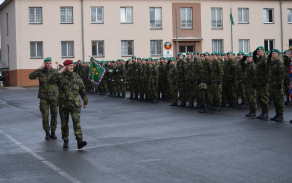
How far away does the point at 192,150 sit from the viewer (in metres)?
9.71

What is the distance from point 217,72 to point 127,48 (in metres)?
27.4

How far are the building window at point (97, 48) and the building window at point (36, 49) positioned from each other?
15.0ft

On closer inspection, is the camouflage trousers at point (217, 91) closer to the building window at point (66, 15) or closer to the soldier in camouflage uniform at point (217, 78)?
the soldier in camouflage uniform at point (217, 78)

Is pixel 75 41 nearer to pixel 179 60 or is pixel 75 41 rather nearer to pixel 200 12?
pixel 200 12

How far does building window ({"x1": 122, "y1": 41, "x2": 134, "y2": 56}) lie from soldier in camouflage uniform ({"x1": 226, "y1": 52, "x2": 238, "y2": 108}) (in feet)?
85.0

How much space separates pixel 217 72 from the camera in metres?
17.7

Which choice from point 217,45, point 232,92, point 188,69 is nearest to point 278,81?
point 232,92

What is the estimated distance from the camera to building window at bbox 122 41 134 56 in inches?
1752

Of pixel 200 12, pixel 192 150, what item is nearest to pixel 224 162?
pixel 192 150

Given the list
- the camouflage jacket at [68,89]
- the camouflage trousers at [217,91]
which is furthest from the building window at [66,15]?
the camouflage jacket at [68,89]

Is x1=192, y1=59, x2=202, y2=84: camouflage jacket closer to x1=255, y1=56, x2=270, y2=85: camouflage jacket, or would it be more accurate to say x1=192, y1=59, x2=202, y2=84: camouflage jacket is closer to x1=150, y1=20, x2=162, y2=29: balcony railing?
x1=255, y1=56, x2=270, y2=85: camouflage jacket

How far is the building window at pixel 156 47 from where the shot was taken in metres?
45.3

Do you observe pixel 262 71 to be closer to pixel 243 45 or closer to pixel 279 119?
pixel 279 119

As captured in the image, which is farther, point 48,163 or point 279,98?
point 279,98
